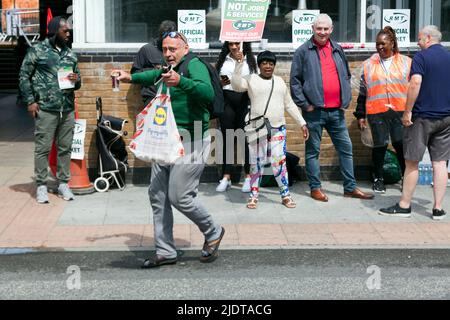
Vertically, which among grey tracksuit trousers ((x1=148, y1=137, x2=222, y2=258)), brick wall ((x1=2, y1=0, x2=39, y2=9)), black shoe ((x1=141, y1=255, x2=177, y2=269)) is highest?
brick wall ((x1=2, y1=0, x2=39, y2=9))

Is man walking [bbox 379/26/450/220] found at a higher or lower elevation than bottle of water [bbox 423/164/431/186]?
higher

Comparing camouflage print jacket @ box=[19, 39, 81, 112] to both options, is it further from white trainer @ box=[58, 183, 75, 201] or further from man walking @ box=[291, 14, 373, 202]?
man walking @ box=[291, 14, 373, 202]

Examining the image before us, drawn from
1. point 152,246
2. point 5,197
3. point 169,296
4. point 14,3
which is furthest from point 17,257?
point 14,3

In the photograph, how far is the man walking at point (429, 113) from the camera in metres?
7.78

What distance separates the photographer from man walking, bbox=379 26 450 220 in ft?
25.5

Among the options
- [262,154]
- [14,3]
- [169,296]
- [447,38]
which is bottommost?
[169,296]

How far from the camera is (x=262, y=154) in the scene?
8.47m

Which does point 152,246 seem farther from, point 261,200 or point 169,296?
point 261,200

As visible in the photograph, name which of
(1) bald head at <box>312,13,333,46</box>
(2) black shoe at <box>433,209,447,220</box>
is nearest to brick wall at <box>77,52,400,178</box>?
(1) bald head at <box>312,13,333,46</box>

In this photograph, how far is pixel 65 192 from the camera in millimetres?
9016

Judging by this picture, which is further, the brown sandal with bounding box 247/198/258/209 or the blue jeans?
the blue jeans

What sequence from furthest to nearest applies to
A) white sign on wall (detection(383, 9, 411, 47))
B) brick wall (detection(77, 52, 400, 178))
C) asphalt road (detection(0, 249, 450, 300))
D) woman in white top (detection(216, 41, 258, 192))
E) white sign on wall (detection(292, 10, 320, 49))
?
white sign on wall (detection(383, 9, 411, 47)), white sign on wall (detection(292, 10, 320, 49)), brick wall (detection(77, 52, 400, 178)), woman in white top (detection(216, 41, 258, 192)), asphalt road (detection(0, 249, 450, 300))

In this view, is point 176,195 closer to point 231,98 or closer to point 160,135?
point 160,135

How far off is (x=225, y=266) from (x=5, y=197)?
11.8ft
